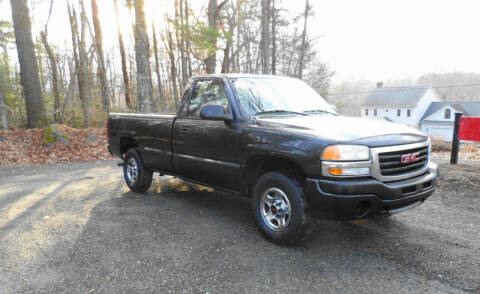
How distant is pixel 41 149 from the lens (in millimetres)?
10414

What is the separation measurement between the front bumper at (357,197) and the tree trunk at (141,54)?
9.45m

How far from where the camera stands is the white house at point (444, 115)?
149 feet

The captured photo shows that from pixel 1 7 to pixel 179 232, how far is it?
20.8 m

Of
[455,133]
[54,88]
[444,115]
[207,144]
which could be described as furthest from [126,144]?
[444,115]

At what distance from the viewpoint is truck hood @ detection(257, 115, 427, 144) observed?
3.07 meters

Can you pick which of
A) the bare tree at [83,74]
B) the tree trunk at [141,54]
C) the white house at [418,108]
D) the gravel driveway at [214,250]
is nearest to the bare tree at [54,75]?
the bare tree at [83,74]

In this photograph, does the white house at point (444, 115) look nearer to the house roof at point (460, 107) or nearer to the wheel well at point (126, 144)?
the house roof at point (460, 107)

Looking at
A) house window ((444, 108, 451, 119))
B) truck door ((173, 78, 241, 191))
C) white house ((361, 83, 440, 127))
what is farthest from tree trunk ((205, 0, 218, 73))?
house window ((444, 108, 451, 119))

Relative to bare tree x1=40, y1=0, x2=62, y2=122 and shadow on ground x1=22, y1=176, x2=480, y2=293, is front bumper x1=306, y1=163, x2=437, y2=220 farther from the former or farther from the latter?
bare tree x1=40, y1=0, x2=62, y2=122

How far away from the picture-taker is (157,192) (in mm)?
5883

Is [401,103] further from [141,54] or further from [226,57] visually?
[141,54]

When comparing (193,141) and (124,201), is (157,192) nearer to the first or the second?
(124,201)

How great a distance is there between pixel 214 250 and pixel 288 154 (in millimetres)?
1335

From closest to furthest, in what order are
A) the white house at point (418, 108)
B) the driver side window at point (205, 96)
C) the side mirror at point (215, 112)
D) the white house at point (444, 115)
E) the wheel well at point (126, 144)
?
1. the side mirror at point (215, 112)
2. the driver side window at point (205, 96)
3. the wheel well at point (126, 144)
4. the white house at point (444, 115)
5. the white house at point (418, 108)
